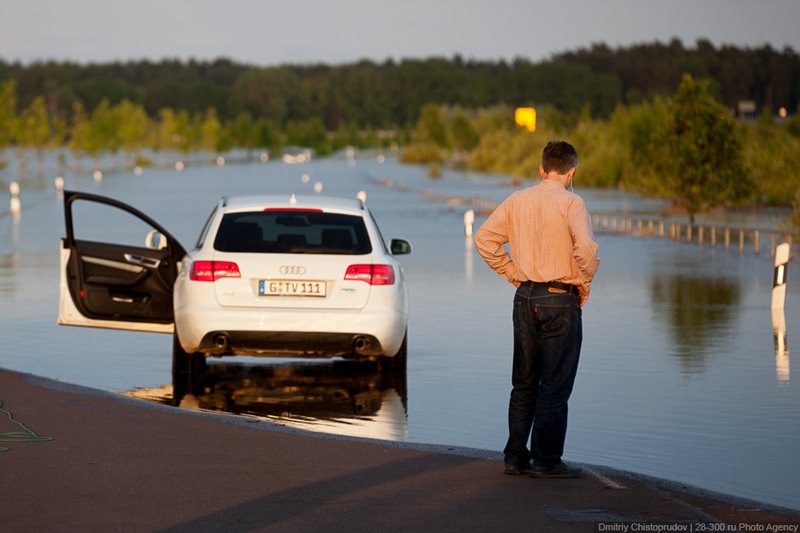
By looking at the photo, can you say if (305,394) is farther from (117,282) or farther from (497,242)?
(497,242)

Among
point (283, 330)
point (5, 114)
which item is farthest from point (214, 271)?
point (5, 114)

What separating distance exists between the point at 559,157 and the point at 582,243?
1.58 ft

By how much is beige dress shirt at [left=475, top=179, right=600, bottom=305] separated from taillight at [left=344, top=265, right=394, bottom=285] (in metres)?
3.81

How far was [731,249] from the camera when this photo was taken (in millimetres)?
29062

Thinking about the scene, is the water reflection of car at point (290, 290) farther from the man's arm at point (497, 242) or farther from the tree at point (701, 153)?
the tree at point (701, 153)

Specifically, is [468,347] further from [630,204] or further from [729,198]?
[630,204]

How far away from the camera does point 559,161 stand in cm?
779

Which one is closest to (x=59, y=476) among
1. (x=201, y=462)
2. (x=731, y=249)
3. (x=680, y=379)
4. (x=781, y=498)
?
(x=201, y=462)

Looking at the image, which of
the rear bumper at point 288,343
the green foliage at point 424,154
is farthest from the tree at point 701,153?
the green foliage at point 424,154

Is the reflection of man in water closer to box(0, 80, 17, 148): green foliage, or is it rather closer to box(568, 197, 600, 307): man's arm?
box(568, 197, 600, 307): man's arm

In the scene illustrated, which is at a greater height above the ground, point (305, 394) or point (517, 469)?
point (517, 469)

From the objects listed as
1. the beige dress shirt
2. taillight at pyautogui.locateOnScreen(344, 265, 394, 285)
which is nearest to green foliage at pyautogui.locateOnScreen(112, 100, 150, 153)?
taillight at pyautogui.locateOnScreen(344, 265, 394, 285)

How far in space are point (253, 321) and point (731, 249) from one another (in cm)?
1912

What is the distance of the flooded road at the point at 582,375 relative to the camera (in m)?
9.45
